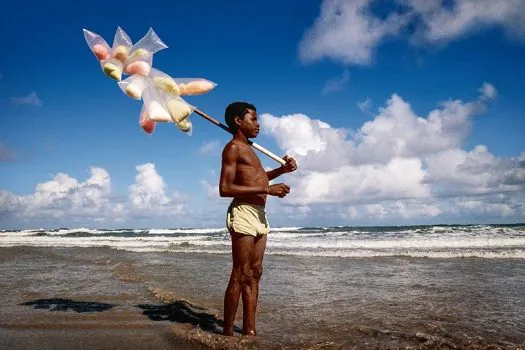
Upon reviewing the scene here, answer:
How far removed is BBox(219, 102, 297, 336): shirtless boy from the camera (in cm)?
365

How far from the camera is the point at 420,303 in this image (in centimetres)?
A: 561

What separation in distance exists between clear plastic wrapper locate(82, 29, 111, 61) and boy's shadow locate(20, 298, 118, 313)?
328cm

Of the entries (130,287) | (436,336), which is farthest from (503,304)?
(130,287)

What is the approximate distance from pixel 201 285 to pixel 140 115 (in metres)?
4.48

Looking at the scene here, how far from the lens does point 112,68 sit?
3.46 meters

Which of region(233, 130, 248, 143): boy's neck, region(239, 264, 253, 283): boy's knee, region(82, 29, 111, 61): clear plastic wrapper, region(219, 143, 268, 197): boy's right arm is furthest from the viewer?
region(233, 130, 248, 143): boy's neck

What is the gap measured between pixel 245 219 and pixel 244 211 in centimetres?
8

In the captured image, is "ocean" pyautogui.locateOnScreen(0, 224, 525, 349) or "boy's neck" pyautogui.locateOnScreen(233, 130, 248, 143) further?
"ocean" pyautogui.locateOnScreen(0, 224, 525, 349)

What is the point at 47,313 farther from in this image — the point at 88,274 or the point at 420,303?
the point at 420,303

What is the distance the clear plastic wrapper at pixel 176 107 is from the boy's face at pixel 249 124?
52 cm

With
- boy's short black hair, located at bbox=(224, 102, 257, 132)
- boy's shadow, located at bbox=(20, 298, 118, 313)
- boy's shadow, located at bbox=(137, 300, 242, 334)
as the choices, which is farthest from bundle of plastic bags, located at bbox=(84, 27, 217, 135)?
boy's shadow, located at bbox=(20, 298, 118, 313)

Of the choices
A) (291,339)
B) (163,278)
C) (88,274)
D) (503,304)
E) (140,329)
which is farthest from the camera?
(88,274)

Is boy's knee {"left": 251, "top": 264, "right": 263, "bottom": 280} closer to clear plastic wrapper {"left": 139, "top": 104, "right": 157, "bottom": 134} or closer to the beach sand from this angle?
the beach sand

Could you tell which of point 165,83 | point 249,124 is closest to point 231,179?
point 249,124
